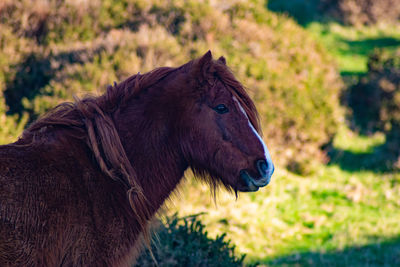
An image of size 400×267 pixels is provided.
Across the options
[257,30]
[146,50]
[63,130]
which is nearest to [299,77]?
[257,30]

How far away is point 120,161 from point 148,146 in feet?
0.75

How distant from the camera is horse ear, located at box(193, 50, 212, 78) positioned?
116 inches

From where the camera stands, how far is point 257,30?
9.88 meters

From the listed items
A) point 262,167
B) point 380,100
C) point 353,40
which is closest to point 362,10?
point 353,40

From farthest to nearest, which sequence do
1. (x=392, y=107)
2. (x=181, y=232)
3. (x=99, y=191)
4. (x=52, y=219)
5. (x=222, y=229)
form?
(x=392, y=107) < (x=222, y=229) < (x=181, y=232) < (x=99, y=191) < (x=52, y=219)

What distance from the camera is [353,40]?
67.4ft

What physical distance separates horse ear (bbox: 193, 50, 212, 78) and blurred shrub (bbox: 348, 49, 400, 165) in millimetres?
8433

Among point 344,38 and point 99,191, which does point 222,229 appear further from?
point 344,38

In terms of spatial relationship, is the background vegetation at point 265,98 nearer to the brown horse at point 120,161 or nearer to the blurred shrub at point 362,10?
the brown horse at point 120,161

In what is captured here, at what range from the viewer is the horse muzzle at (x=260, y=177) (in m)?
2.82

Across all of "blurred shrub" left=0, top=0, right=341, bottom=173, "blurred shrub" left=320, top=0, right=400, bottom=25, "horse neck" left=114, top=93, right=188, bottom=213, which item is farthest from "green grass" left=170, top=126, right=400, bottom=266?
"blurred shrub" left=320, top=0, right=400, bottom=25

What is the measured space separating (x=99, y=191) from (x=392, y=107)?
9.80 m

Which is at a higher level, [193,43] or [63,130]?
[193,43]

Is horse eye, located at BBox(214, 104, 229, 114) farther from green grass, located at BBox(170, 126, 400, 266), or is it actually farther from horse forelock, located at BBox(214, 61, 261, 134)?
green grass, located at BBox(170, 126, 400, 266)
